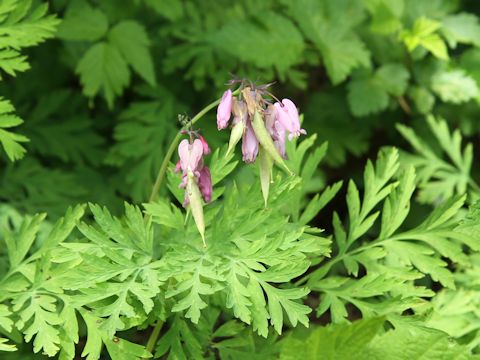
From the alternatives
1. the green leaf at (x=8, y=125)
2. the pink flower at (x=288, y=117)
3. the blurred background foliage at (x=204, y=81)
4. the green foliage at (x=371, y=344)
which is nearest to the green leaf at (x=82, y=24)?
the blurred background foliage at (x=204, y=81)

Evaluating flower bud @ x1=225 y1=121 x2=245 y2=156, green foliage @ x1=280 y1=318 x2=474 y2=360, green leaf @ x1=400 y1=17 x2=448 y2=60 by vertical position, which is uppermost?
flower bud @ x1=225 y1=121 x2=245 y2=156

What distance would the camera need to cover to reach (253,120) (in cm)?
205

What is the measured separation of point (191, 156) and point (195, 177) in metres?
0.07

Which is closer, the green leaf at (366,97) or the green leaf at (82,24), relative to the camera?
the green leaf at (82,24)

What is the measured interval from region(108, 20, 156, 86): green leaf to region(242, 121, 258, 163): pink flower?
153 cm

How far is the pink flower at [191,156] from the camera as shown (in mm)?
2094

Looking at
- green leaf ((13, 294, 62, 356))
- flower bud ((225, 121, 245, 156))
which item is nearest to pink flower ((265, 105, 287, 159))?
flower bud ((225, 121, 245, 156))

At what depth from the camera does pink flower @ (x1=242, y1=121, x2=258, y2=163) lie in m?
2.06

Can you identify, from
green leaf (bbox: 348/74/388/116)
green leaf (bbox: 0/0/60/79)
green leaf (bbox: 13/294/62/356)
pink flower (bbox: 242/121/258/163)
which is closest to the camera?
pink flower (bbox: 242/121/258/163)

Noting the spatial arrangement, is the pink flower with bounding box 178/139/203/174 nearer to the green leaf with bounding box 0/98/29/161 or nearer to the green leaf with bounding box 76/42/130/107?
the green leaf with bounding box 0/98/29/161

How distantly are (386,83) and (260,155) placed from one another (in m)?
2.08

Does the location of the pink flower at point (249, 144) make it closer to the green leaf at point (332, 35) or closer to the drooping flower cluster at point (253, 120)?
the drooping flower cluster at point (253, 120)

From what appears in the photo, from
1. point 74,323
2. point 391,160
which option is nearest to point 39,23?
point 74,323

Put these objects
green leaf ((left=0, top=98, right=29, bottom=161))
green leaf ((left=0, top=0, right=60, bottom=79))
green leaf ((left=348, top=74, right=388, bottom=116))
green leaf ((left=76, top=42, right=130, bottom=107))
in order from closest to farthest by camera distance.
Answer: green leaf ((left=0, top=98, right=29, bottom=161)) < green leaf ((left=0, top=0, right=60, bottom=79)) < green leaf ((left=76, top=42, right=130, bottom=107)) < green leaf ((left=348, top=74, right=388, bottom=116))
